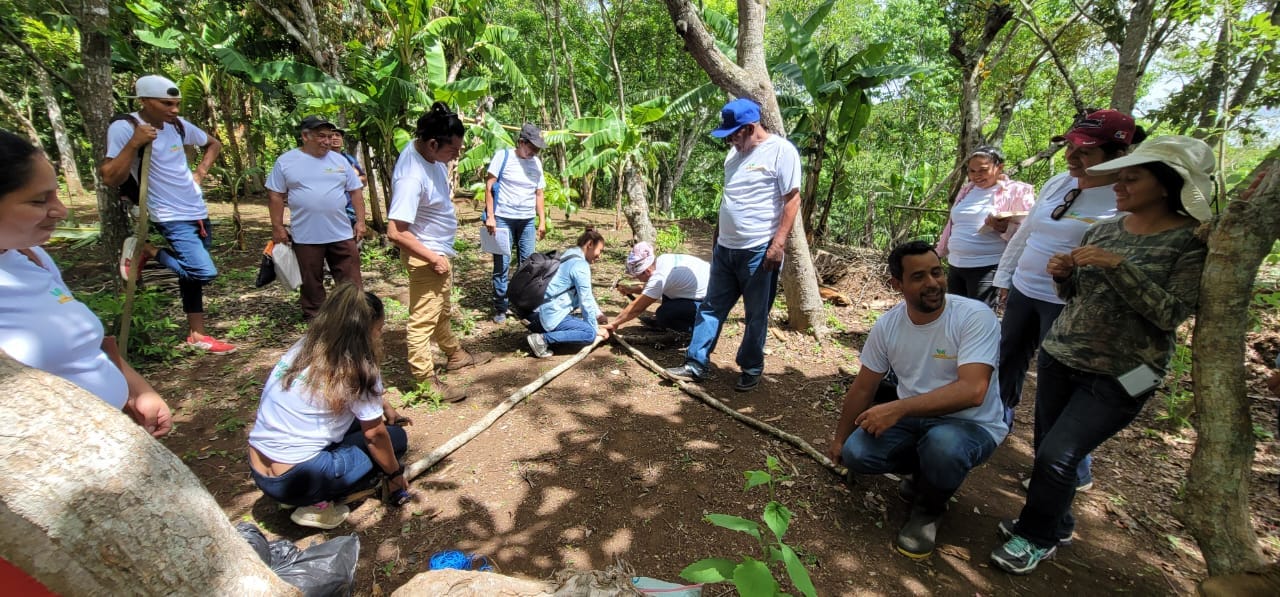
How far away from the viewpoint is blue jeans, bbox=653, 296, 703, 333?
466 cm

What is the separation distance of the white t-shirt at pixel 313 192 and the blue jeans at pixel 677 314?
2.73 meters

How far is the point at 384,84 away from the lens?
6.43 m

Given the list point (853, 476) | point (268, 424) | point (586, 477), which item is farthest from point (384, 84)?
point (853, 476)

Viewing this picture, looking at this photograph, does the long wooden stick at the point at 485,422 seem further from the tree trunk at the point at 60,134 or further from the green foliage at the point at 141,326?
the tree trunk at the point at 60,134

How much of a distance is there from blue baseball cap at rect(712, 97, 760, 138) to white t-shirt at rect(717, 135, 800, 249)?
0.68 ft

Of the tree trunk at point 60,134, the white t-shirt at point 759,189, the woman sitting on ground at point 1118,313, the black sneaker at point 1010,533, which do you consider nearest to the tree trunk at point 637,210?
the white t-shirt at point 759,189

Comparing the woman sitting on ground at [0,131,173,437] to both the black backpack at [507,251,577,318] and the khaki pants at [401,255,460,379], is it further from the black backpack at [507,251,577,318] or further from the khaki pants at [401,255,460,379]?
the black backpack at [507,251,577,318]

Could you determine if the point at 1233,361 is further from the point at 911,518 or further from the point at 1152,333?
the point at 911,518

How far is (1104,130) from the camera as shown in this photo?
2.45 meters

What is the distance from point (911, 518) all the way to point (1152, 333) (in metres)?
1.23

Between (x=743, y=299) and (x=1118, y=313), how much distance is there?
2123 mm

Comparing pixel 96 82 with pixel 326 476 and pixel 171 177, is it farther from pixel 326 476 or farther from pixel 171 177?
pixel 326 476

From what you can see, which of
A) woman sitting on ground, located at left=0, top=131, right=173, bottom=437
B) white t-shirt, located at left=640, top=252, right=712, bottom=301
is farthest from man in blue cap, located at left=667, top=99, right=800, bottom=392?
woman sitting on ground, located at left=0, top=131, right=173, bottom=437

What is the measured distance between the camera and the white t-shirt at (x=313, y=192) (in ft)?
12.8
